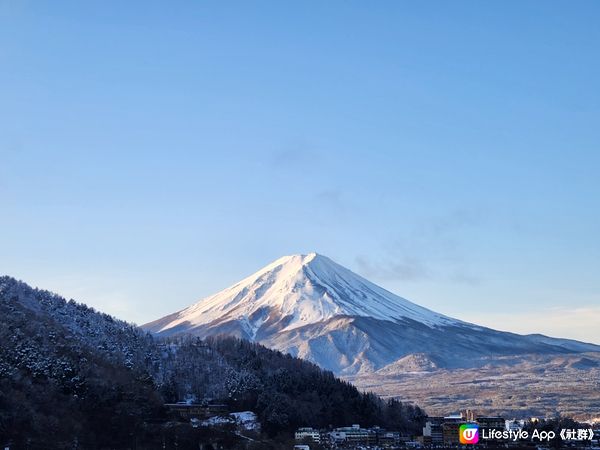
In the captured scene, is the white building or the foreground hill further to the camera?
the white building

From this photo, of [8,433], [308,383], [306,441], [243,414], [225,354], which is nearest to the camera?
[8,433]

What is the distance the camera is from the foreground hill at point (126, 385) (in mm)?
79625

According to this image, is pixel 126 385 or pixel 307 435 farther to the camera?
pixel 307 435

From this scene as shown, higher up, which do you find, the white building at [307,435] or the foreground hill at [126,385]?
the foreground hill at [126,385]

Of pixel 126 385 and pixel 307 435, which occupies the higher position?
pixel 126 385

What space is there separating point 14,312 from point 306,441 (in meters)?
30.7

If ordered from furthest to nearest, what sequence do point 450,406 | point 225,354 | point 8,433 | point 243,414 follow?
point 450,406
point 225,354
point 243,414
point 8,433

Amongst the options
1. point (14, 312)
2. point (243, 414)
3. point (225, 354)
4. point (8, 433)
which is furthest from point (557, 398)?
point (8, 433)

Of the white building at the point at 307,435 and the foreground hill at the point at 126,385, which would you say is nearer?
the foreground hill at the point at 126,385

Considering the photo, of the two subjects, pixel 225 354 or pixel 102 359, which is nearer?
pixel 102 359

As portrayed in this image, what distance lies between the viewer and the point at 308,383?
111062mm

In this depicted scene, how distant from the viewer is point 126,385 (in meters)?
89.8

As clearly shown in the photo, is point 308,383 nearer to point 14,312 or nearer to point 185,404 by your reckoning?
point 185,404

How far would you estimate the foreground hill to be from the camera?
7962 cm
